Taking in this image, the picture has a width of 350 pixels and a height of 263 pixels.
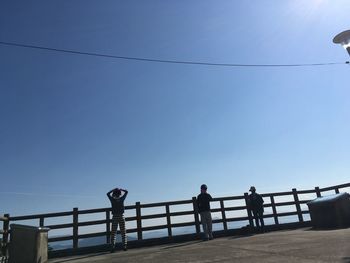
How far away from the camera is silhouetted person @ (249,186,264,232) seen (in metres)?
13.1

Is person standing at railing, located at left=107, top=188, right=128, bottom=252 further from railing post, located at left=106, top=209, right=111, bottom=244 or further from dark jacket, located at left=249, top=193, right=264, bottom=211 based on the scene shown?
dark jacket, located at left=249, top=193, right=264, bottom=211

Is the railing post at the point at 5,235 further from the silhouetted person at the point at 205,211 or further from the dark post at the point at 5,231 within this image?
the silhouetted person at the point at 205,211

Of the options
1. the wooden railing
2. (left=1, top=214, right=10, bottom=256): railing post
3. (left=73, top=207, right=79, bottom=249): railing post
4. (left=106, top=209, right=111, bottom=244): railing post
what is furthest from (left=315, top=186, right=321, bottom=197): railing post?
(left=1, top=214, right=10, bottom=256): railing post

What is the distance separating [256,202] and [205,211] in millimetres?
3060

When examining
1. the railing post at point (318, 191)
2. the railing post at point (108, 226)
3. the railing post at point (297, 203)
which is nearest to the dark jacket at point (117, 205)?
the railing post at point (108, 226)

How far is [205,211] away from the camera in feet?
36.7

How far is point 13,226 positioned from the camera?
7039mm

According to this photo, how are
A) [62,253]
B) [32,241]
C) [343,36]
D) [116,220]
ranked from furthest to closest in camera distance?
[62,253], [116,220], [32,241], [343,36]

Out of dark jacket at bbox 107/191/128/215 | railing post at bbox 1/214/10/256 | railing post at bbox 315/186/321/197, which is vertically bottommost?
railing post at bbox 1/214/10/256

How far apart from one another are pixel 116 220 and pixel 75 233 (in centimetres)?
233

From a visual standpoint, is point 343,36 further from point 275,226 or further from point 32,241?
point 275,226

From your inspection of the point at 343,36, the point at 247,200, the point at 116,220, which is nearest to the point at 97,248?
the point at 116,220

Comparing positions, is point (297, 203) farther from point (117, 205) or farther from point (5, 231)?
point (5, 231)

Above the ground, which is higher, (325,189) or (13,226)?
(325,189)
